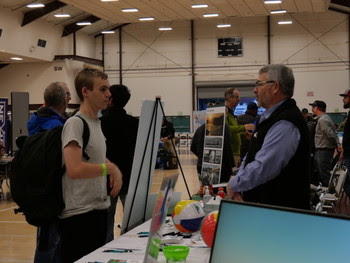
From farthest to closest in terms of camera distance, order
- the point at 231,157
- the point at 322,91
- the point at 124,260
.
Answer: the point at 322,91, the point at 231,157, the point at 124,260

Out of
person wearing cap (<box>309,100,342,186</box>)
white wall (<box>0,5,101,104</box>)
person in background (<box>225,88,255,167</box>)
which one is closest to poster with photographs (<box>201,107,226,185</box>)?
person in background (<box>225,88,255,167</box>)

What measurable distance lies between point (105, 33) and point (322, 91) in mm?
9525

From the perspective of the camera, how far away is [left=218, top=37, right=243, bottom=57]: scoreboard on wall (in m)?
22.0

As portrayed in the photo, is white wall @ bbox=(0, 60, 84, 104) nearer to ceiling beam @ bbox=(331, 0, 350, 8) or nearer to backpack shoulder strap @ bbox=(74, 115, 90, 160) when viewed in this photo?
ceiling beam @ bbox=(331, 0, 350, 8)

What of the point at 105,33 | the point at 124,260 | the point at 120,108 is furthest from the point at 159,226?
the point at 105,33

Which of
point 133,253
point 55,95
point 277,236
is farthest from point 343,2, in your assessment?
point 277,236

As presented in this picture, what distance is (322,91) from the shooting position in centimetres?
2117

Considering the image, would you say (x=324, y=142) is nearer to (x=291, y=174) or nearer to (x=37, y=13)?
(x=291, y=174)

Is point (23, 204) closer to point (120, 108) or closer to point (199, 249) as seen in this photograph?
point (199, 249)

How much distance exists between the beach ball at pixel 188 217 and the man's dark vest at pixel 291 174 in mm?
426

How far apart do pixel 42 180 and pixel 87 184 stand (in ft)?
0.78

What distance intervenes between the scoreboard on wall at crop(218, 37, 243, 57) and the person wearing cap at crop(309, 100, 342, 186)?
13343 millimetres

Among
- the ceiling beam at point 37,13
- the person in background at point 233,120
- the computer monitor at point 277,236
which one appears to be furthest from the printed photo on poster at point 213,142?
the ceiling beam at point 37,13

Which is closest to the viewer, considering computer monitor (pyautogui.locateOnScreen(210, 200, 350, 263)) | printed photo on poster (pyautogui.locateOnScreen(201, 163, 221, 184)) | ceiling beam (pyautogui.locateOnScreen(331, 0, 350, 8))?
computer monitor (pyautogui.locateOnScreen(210, 200, 350, 263))
